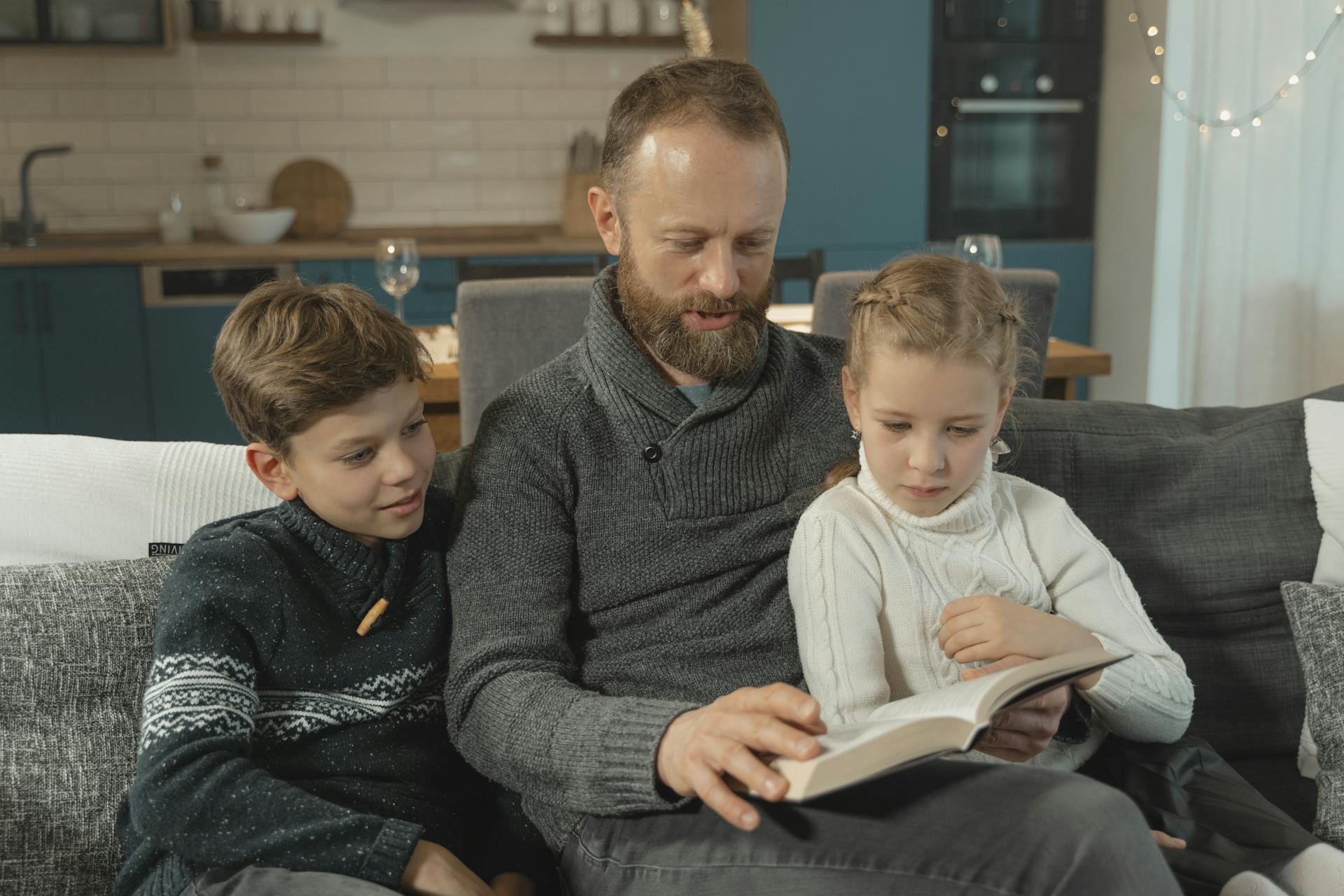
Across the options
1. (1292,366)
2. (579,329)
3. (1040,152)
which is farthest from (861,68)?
(579,329)

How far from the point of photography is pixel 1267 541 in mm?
1771

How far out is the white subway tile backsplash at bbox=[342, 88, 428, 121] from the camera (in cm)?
504

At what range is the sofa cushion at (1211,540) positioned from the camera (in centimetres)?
176

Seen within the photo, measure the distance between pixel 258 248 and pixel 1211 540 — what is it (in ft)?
11.9

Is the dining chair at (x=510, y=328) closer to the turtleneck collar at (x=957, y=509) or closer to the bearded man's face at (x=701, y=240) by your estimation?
the bearded man's face at (x=701, y=240)

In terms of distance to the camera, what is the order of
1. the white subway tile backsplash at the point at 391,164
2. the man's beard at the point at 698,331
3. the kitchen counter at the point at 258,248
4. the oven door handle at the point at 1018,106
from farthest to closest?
the white subway tile backsplash at the point at 391,164 → the oven door handle at the point at 1018,106 → the kitchen counter at the point at 258,248 → the man's beard at the point at 698,331

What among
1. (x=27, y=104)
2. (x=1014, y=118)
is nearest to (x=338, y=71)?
(x=27, y=104)

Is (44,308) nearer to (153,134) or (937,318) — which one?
(153,134)

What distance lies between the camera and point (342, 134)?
506 cm

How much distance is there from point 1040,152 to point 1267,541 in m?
3.42

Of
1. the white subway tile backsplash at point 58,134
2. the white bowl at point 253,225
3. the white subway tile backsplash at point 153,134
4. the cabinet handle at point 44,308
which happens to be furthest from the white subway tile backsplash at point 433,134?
the cabinet handle at point 44,308

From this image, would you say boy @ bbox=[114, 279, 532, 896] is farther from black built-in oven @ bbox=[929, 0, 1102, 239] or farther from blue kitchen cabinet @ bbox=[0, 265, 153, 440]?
black built-in oven @ bbox=[929, 0, 1102, 239]

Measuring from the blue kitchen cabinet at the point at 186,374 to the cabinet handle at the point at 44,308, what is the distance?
0.33m

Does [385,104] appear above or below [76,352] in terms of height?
above
